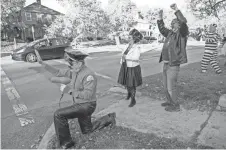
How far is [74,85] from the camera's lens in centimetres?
340

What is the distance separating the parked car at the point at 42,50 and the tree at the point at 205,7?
32.6 ft

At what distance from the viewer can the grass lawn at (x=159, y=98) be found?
3473mm

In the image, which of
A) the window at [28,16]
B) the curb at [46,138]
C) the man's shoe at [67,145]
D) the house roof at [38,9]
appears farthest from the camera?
the house roof at [38,9]

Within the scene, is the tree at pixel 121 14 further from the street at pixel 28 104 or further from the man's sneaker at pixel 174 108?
the man's sneaker at pixel 174 108

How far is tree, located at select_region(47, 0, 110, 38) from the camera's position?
78.5 feet

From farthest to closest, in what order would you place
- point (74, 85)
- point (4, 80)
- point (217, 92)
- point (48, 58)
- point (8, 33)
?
1. point (8, 33)
2. point (48, 58)
3. point (4, 80)
4. point (217, 92)
5. point (74, 85)

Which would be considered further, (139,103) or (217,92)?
(217,92)

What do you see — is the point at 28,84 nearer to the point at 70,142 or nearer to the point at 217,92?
the point at 70,142

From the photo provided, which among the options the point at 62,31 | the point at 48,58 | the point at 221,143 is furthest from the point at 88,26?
the point at 221,143

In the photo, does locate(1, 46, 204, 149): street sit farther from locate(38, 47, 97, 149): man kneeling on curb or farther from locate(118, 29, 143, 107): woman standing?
locate(118, 29, 143, 107): woman standing

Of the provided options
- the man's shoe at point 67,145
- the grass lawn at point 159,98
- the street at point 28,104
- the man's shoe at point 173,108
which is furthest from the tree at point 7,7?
the man's shoe at point 67,145

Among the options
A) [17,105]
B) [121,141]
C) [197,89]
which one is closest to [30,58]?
[17,105]

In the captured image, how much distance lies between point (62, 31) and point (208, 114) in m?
22.5

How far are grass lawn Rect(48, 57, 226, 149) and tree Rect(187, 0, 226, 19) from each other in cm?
206
